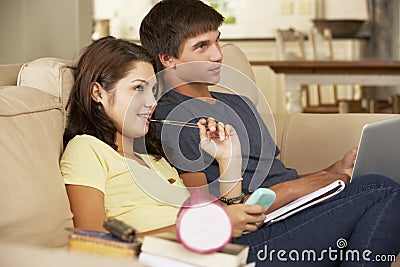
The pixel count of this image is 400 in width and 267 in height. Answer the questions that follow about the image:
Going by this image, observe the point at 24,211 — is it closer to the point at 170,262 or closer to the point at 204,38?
the point at 170,262

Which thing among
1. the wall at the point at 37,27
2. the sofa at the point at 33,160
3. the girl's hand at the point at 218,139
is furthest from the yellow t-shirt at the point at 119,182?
the wall at the point at 37,27

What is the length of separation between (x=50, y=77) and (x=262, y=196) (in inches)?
23.5

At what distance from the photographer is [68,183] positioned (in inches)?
56.5

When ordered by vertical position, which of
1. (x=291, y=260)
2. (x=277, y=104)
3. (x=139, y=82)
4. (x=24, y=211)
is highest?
(x=139, y=82)

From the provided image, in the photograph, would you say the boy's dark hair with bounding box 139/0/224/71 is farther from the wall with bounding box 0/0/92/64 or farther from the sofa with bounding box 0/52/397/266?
the wall with bounding box 0/0/92/64

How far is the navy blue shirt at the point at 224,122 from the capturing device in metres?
1.83

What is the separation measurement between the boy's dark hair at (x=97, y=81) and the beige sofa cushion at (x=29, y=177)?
0.40ft

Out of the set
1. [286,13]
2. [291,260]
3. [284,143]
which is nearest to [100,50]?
[291,260]

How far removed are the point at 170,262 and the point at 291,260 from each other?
640 mm

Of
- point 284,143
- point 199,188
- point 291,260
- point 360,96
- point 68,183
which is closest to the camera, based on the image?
point 68,183

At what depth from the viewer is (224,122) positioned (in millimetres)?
1995

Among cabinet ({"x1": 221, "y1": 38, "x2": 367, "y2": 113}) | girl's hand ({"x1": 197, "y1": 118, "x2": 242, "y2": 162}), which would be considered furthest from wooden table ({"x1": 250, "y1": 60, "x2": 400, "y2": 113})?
cabinet ({"x1": 221, "y1": 38, "x2": 367, "y2": 113})

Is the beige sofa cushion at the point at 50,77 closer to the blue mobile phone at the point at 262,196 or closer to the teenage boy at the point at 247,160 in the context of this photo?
the teenage boy at the point at 247,160

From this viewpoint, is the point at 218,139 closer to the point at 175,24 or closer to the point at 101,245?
the point at 175,24
